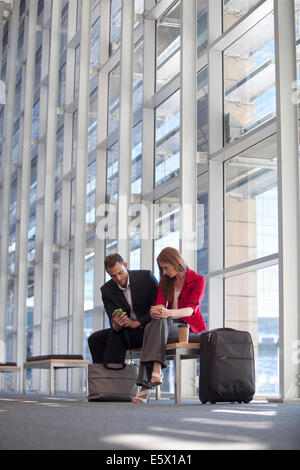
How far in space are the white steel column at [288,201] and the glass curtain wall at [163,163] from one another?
0.32m

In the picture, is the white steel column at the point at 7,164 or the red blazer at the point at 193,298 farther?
the white steel column at the point at 7,164

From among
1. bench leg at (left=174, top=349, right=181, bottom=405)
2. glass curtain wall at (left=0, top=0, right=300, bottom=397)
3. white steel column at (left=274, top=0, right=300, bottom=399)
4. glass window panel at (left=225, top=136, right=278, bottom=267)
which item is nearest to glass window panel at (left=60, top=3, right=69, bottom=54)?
glass curtain wall at (left=0, top=0, right=300, bottom=397)

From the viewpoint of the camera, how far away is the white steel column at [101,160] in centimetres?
949

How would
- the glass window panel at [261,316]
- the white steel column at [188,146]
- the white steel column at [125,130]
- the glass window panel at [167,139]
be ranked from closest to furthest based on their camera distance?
1. the glass window panel at [261,316]
2. the white steel column at [188,146]
3. the glass window panel at [167,139]
4. the white steel column at [125,130]

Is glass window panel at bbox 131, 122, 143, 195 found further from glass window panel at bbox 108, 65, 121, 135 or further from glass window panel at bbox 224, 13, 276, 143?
glass window panel at bbox 224, 13, 276, 143

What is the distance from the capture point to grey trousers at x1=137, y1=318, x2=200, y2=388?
4523 mm

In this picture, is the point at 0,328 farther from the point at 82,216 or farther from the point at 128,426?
the point at 128,426

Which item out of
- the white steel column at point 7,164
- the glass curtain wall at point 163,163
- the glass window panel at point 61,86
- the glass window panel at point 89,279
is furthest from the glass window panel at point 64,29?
the glass window panel at point 89,279

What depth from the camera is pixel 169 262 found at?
4859 millimetres

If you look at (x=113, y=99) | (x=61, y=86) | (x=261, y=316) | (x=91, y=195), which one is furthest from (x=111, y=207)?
(x=261, y=316)

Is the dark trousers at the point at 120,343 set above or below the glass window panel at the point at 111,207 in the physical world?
below

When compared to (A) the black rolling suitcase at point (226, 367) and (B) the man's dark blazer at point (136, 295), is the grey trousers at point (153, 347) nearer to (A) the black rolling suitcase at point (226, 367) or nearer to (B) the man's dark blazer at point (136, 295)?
(A) the black rolling suitcase at point (226, 367)

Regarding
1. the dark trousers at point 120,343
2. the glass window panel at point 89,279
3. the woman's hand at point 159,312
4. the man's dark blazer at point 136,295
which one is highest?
the glass window panel at point 89,279
